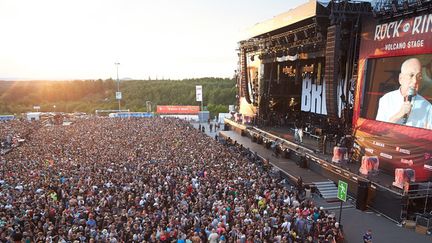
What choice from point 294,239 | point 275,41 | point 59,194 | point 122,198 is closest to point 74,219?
point 122,198

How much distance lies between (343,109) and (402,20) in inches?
198

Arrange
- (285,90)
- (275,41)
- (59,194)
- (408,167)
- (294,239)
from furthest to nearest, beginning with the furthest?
1. (285,90)
2. (275,41)
3. (408,167)
4. (59,194)
5. (294,239)

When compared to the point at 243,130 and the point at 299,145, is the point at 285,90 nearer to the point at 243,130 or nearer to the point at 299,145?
the point at 243,130

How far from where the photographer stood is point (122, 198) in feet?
34.2

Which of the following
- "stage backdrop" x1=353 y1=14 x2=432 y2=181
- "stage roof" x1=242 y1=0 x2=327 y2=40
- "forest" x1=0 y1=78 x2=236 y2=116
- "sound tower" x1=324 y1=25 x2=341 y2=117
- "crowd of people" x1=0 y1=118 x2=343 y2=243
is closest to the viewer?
"crowd of people" x1=0 y1=118 x2=343 y2=243

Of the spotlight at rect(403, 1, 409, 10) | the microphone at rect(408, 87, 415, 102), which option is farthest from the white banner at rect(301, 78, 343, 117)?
the spotlight at rect(403, 1, 409, 10)

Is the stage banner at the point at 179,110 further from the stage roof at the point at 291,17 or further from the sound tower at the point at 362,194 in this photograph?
the sound tower at the point at 362,194

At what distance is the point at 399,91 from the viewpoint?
13516mm

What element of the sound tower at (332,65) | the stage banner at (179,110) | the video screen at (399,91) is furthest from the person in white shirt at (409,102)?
the stage banner at (179,110)

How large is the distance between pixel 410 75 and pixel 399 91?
0.80 metres

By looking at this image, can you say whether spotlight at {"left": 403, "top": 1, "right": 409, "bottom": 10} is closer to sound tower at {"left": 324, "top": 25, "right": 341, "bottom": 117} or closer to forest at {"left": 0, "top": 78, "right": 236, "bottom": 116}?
sound tower at {"left": 324, "top": 25, "right": 341, "bottom": 117}

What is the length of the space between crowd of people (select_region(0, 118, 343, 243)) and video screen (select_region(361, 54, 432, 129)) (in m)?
5.25

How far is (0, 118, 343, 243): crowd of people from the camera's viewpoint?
8.21m

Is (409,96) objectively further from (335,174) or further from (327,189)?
(327,189)
